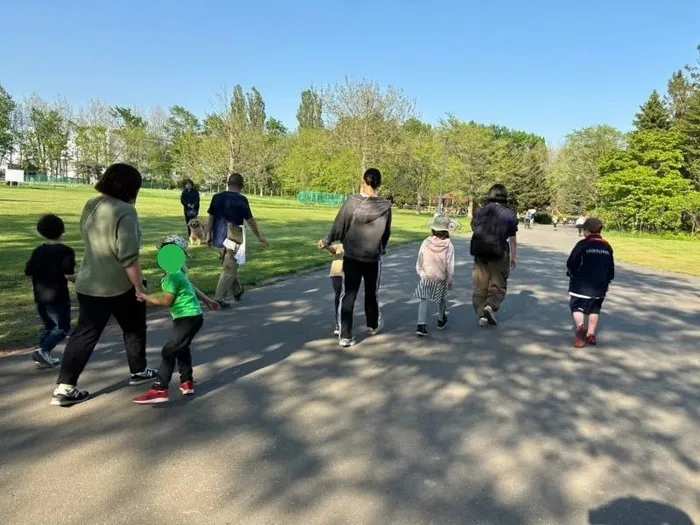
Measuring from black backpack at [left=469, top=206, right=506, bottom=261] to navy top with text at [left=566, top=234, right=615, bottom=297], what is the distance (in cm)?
97

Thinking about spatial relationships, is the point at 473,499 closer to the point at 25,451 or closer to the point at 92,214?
the point at 25,451

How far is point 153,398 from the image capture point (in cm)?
409

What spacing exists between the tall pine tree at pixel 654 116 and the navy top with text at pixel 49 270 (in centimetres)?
5011

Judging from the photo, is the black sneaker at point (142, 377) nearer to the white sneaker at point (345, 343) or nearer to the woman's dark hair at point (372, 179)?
the white sneaker at point (345, 343)

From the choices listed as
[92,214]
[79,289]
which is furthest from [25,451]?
[92,214]

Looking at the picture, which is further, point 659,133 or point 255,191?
point 255,191

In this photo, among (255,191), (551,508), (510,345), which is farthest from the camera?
(255,191)

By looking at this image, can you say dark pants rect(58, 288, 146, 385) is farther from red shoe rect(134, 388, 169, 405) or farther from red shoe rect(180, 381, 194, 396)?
red shoe rect(180, 381, 194, 396)

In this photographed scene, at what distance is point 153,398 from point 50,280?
1.57 m

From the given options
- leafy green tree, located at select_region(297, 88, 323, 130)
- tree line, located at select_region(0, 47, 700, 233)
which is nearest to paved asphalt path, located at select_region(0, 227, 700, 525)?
tree line, located at select_region(0, 47, 700, 233)

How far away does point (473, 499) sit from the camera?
2.99 metres

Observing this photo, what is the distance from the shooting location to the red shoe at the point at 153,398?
4.07 metres

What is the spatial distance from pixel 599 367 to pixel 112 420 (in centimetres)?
473

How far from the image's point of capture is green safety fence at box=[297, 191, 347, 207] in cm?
6100
